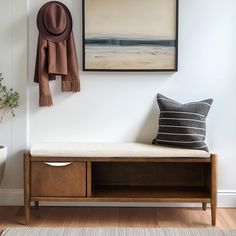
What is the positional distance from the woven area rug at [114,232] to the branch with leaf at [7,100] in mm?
946

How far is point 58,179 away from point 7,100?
30.0 inches

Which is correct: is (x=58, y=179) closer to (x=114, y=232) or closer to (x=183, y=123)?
(x=114, y=232)

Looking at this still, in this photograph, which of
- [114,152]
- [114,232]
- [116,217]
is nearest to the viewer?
[114,232]

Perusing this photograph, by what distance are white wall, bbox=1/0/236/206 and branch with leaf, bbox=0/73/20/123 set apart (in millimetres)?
132

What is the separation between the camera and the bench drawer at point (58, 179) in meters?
2.92

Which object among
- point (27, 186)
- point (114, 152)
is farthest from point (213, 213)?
point (27, 186)

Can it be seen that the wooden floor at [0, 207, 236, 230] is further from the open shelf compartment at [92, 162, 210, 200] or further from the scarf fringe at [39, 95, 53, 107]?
the scarf fringe at [39, 95, 53, 107]

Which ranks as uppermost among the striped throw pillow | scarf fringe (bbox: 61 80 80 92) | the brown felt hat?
the brown felt hat

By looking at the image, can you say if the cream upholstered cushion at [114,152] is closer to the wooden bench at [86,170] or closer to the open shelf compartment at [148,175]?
the wooden bench at [86,170]

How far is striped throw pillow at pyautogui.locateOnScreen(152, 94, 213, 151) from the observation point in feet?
9.77

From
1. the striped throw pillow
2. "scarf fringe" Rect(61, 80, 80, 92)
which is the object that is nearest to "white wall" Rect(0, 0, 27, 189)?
"scarf fringe" Rect(61, 80, 80, 92)

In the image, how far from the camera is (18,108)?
328 cm

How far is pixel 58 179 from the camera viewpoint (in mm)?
2930

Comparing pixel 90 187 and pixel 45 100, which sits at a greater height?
pixel 45 100
